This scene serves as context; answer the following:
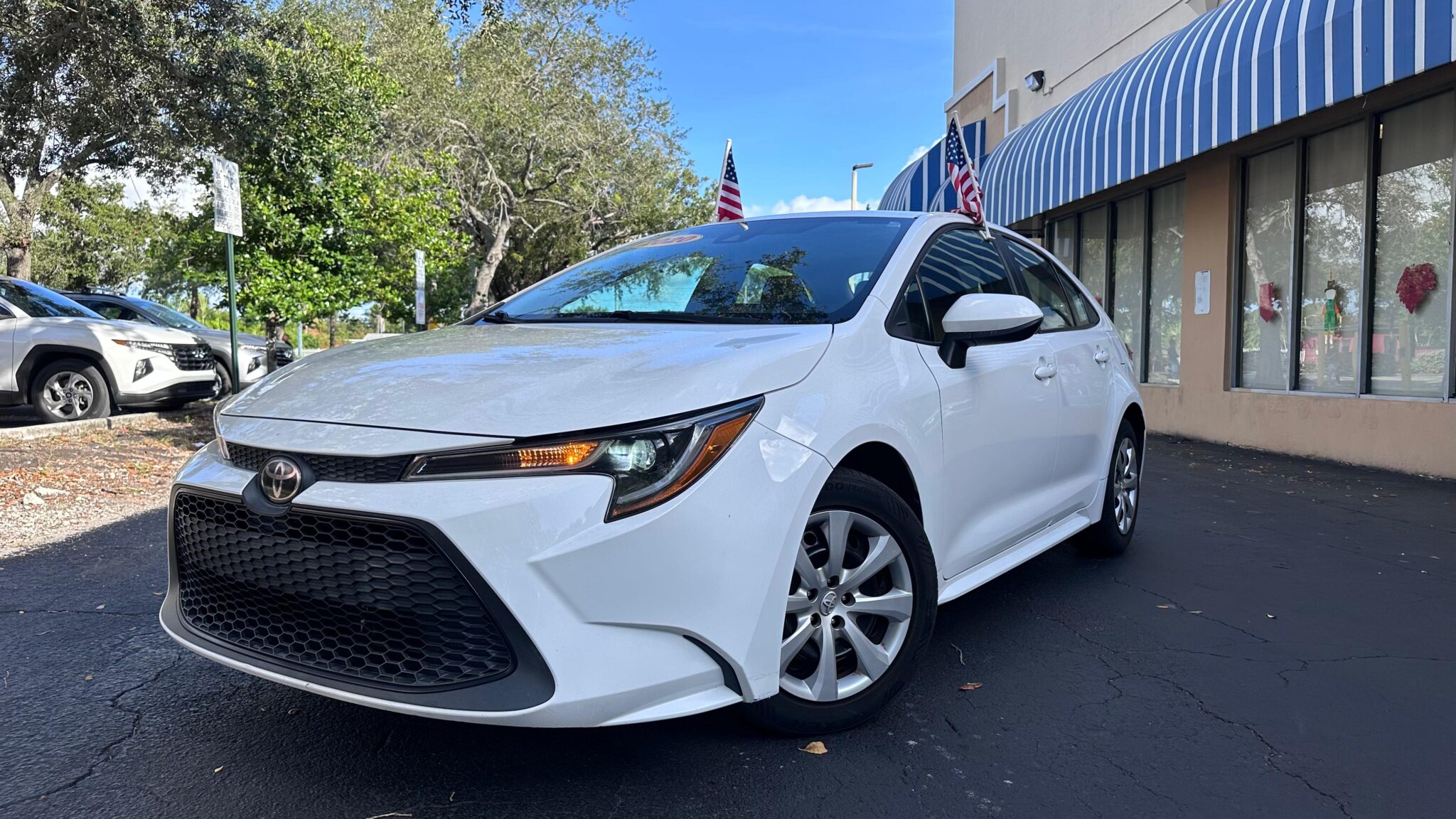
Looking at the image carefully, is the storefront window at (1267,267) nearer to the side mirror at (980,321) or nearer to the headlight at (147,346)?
the side mirror at (980,321)

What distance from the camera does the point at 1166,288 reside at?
11.8 m

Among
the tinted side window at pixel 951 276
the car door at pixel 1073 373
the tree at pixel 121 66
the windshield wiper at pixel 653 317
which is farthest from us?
the tree at pixel 121 66

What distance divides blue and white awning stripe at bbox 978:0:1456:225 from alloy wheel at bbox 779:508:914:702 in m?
6.39

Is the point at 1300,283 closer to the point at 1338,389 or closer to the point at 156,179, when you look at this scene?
the point at 1338,389

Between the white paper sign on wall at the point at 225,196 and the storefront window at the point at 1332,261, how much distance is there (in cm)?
1002

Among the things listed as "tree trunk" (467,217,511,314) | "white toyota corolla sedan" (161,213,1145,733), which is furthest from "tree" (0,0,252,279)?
"tree trunk" (467,217,511,314)

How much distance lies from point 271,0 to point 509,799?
Answer: 43.6ft

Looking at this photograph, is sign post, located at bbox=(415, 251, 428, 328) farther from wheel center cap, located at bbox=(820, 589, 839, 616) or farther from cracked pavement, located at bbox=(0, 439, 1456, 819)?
wheel center cap, located at bbox=(820, 589, 839, 616)

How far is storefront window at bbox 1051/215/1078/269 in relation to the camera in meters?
13.9

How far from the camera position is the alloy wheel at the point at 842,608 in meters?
2.49

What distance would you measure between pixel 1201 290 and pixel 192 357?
1139 cm

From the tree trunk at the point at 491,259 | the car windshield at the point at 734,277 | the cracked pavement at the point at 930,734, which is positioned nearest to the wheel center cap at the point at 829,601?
the cracked pavement at the point at 930,734

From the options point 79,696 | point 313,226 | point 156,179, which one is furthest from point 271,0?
point 79,696

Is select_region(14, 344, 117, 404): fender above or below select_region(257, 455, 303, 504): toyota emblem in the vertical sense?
above
